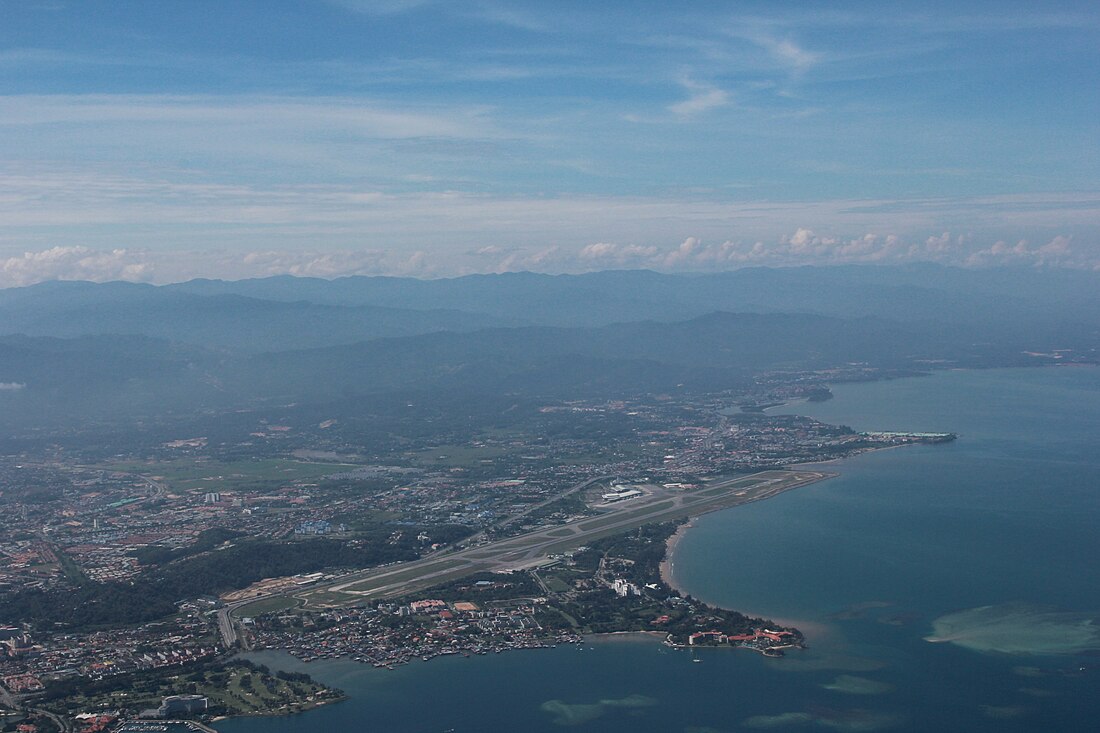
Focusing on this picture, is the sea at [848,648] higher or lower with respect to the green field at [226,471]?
lower

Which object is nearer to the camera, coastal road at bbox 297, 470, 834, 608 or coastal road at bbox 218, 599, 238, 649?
coastal road at bbox 218, 599, 238, 649

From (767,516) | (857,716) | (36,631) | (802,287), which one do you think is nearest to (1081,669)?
(857,716)

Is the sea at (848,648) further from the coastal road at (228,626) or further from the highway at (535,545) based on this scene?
the highway at (535,545)

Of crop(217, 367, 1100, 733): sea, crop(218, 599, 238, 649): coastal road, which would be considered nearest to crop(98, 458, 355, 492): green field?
crop(218, 599, 238, 649): coastal road

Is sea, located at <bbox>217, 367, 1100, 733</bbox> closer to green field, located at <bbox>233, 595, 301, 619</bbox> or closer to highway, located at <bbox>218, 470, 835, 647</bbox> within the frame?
highway, located at <bbox>218, 470, 835, 647</bbox>

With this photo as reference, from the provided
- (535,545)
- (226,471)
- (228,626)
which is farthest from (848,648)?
(226,471)

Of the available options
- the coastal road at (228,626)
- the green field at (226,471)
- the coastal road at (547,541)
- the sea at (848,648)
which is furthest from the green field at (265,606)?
the green field at (226,471)

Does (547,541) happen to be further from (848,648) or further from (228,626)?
(848,648)
